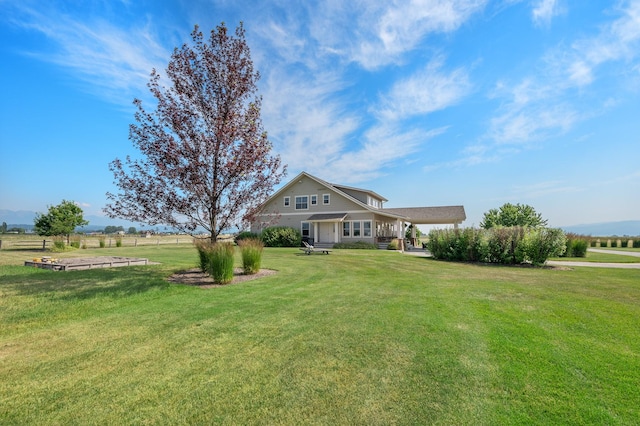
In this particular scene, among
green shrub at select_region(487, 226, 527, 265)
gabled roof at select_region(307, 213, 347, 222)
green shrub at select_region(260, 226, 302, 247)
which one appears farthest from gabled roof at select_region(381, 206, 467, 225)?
green shrub at select_region(487, 226, 527, 265)

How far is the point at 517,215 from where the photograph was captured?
4609 cm

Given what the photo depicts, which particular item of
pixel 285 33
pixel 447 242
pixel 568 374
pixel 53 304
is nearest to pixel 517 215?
pixel 447 242

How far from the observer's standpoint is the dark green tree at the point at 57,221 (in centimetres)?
3016

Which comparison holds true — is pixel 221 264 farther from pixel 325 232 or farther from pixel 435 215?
pixel 435 215

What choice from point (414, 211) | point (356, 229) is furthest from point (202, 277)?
point (414, 211)

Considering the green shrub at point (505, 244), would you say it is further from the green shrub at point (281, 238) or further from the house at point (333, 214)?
the green shrub at point (281, 238)

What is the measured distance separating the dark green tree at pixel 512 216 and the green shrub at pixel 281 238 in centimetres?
3079

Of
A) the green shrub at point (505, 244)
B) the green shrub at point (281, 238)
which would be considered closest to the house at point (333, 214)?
the green shrub at point (281, 238)

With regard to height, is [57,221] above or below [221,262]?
above

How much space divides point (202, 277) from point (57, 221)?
3026 centimetres

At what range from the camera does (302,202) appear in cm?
3222

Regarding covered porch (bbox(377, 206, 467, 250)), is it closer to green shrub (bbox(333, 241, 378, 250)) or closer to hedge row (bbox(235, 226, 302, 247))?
green shrub (bbox(333, 241, 378, 250))

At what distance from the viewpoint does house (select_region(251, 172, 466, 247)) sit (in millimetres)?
29484

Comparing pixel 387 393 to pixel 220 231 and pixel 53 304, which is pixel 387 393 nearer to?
pixel 53 304
